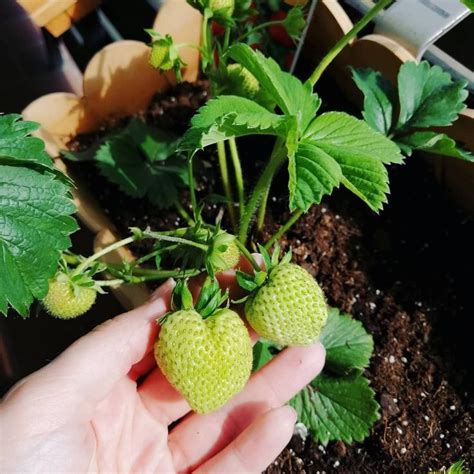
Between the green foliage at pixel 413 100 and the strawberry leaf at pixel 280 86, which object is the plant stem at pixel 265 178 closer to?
the strawberry leaf at pixel 280 86

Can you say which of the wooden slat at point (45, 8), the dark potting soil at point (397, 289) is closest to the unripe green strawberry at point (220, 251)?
the dark potting soil at point (397, 289)

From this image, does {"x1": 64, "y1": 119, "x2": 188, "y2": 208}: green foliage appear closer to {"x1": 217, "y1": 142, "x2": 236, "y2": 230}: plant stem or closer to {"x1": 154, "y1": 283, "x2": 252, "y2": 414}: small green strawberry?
{"x1": 217, "y1": 142, "x2": 236, "y2": 230}: plant stem

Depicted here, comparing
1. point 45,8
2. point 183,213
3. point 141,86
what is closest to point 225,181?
point 183,213

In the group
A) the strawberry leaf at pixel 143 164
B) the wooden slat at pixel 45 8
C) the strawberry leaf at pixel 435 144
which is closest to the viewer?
the strawberry leaf at pixel 435 144

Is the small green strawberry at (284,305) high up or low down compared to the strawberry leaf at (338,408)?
up

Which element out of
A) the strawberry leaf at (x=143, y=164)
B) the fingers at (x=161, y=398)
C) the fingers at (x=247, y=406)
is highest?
the strawberry leaf at (x=143, y=164)

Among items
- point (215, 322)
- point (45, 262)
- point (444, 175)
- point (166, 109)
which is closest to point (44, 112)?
point (166, 109)

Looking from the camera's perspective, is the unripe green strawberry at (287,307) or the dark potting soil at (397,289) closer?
the unripe green strawberry at (287,307)

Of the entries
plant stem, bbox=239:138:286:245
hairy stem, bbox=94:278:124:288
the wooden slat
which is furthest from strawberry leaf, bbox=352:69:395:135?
the wooden slat

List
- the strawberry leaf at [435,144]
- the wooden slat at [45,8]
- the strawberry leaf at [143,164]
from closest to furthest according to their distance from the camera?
the strawberry leaf at [435,144], the strawberry leaf at [143,164], the wooden slat at [45,8]
